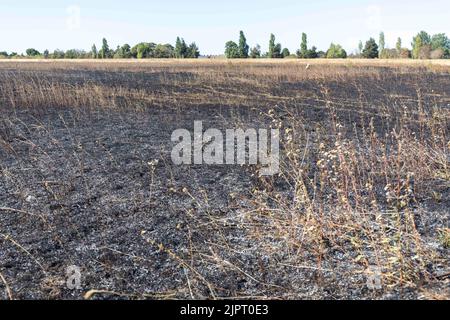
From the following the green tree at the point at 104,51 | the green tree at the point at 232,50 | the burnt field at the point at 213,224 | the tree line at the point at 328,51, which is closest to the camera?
the burnt field at the point at 213,224

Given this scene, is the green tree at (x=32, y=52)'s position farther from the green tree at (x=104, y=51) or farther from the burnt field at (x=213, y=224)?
the burnt field at (x=213, y=224)

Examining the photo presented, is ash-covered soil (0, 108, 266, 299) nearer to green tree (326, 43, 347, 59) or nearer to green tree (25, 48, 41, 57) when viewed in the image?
green tree (326, 43, 347, 59)

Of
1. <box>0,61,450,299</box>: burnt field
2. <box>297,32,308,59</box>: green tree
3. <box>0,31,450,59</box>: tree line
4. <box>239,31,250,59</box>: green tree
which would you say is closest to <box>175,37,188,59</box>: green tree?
<box>0,31,450,59</box>: tree line

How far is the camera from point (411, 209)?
164 inches

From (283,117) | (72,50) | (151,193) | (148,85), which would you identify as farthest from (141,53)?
(151,193)

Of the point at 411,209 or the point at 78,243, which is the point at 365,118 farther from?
the point at 78,243

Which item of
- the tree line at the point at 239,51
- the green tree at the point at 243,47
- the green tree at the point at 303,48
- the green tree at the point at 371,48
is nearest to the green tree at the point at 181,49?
the tree line at the point at 239,51

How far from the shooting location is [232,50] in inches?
2704

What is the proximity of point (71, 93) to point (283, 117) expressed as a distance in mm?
7059

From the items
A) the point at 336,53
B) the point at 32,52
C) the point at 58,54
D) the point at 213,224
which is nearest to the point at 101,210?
the point at 213,224

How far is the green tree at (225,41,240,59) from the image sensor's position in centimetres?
6844

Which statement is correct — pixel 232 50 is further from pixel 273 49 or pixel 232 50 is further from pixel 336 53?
pixel 336 53

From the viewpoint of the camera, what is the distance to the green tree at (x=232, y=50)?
68438 millimetres

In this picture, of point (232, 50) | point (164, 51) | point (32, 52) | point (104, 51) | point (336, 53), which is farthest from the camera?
point (32, 52)
